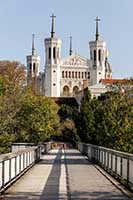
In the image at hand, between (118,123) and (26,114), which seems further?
(26,114)

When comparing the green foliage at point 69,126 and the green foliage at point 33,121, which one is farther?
the green foliage at point 69,126

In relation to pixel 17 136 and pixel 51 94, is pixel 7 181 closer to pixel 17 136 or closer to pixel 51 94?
pixel 17 136

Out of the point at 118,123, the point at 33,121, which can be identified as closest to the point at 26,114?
the point at 33,121

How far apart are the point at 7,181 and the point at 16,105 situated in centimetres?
3940

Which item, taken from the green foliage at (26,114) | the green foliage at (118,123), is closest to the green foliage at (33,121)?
the green foliage at (26,114)

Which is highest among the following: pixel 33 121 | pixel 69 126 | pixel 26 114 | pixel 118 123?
pixel 26 114

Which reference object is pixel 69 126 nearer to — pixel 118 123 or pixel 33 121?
pixel 33 121

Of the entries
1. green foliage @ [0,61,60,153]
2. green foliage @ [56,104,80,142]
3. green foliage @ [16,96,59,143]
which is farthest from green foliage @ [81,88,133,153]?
green foliage @ [56,104,80,142]

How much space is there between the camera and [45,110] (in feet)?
225

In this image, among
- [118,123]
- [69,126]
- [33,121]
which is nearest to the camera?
[118,123]

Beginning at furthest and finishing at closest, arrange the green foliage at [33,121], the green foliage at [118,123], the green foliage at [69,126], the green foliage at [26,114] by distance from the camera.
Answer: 1. the green foliage at [69,126]
2. the green foliage at [33,121]
3. the green foliage at [26,114]
4. the green foliage at [118,123]

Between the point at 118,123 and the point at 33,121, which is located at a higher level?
the point at 33,121

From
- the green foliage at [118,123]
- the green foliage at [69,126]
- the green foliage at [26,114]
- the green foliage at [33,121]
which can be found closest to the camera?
the green foliage at [118,123]

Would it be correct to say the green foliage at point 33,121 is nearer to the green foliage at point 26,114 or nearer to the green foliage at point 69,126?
the green foliage at point 26,114
